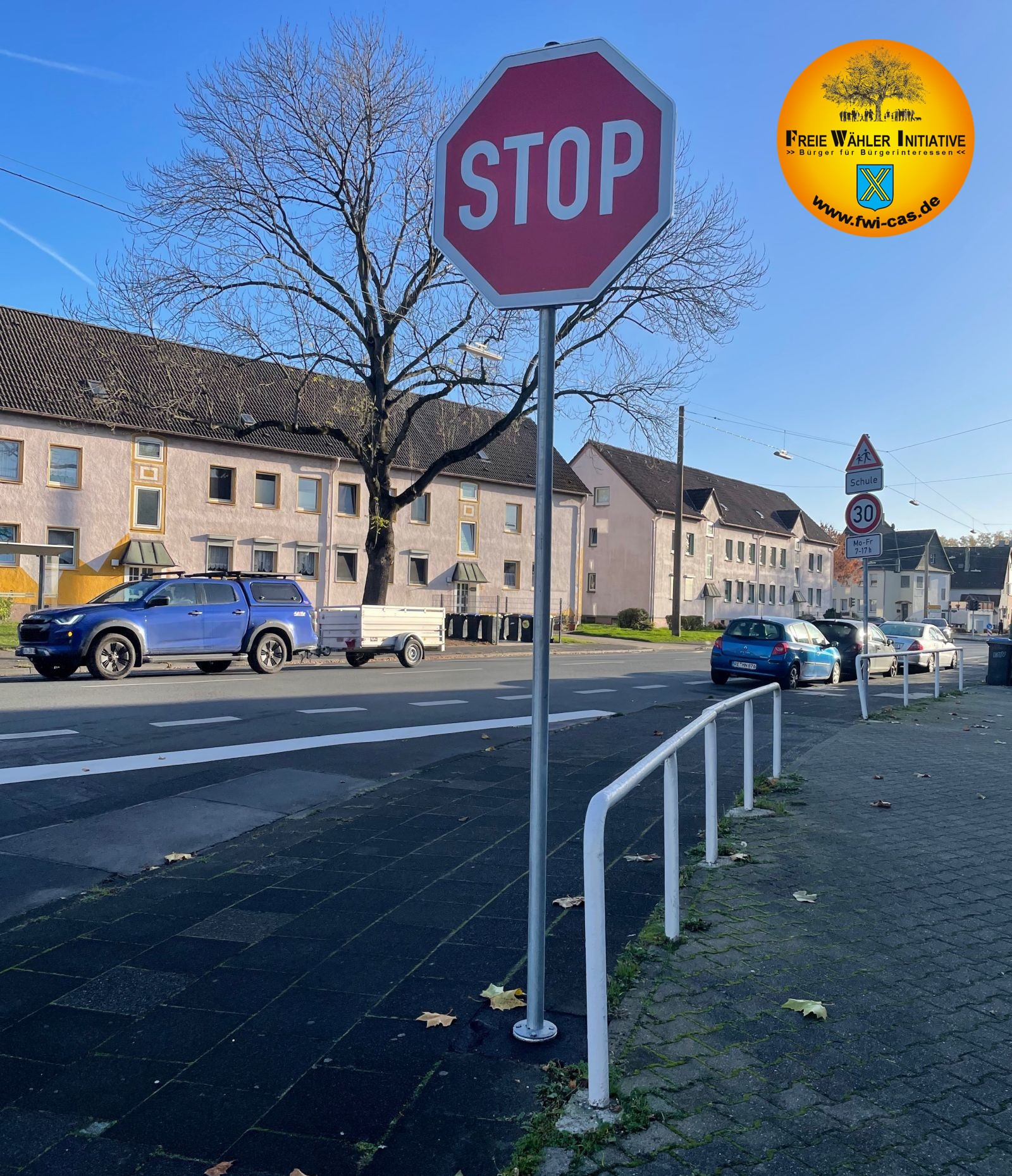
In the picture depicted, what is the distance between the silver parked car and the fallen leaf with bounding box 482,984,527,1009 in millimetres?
25056

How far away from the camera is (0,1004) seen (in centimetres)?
345

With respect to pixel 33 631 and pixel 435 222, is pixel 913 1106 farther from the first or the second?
pixel 33 631

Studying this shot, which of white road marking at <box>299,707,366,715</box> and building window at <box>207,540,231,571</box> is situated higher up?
building window at <box>207,540,231,571</box>

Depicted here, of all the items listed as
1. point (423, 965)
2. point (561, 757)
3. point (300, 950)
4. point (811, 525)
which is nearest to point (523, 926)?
point (423, 965)

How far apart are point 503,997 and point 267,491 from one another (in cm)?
3784

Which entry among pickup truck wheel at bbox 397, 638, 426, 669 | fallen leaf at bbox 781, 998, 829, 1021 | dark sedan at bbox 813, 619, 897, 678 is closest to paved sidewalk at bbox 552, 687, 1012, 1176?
fallen leaf at bbox 781, 998, 829, 1021

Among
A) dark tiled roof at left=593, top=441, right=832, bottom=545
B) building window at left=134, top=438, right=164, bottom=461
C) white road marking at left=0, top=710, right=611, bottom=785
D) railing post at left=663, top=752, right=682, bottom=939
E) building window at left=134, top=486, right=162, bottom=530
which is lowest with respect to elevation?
white road marking at left=0, top=710, right=611, bottom=785

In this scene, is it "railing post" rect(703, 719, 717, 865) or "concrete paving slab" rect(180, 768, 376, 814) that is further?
"concrete paving slab" rect(180, 768, 376, 814)

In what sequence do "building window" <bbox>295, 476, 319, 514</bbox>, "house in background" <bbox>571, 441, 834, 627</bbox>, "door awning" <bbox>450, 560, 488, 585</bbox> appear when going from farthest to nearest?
"house in background" <bbox>571, 441, 834, 627</bbox>
"door awning" <bbox>450, 560, 488, 585</bbox>
"building window" <bbox>295, 476, 319, 514</bbox>

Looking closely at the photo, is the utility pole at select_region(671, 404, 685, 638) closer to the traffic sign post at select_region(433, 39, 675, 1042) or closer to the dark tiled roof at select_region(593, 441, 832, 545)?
the dark tiled roof at select_region(593, 441, 832, 545)

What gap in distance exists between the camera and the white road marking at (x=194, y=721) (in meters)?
10.8

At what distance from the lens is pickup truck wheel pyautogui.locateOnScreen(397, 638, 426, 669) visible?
23.2 meters

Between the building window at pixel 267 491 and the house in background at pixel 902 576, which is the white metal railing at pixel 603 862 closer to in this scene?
the building window at pixel 267 491

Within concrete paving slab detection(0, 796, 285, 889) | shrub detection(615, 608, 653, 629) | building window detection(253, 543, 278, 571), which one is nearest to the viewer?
concrete paving slab detection(0, 796, 285, 889)
